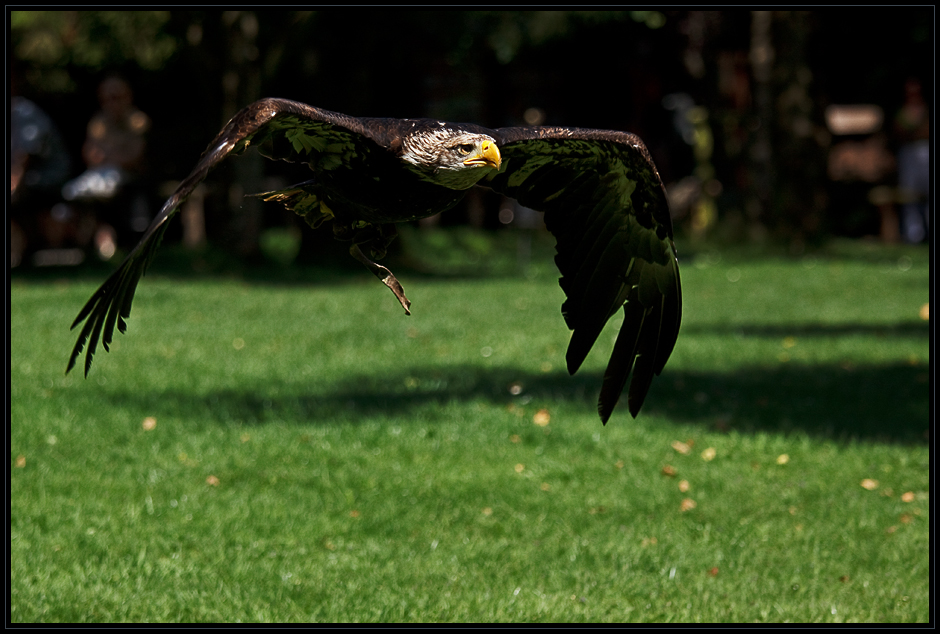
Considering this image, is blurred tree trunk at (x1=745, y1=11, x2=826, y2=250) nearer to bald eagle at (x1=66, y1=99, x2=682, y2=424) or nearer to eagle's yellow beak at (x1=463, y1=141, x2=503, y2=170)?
bald eagle at (x1=66, y1=99, x2=682, y2=424)

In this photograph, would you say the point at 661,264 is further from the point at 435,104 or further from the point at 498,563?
the point at 435,104

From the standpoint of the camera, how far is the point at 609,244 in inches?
188

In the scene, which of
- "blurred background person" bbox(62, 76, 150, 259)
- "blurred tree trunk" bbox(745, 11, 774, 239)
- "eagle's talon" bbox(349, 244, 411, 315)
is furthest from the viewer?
"blurred tree trunk" bbox(745, 11, 774, 239)

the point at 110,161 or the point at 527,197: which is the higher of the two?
the point at 527,197

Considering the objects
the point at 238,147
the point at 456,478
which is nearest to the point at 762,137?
the point at 456,478

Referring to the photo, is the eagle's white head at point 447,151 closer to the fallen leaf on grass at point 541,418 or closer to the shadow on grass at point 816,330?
the fallen leaf on grass at point 541,418

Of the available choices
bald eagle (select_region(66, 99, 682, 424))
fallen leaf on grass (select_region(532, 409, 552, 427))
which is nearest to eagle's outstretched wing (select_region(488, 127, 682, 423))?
bald eagle (select_region(66, 99, 682, 424))

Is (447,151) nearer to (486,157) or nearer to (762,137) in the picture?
(486,157)

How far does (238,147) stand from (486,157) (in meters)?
→ 0.91

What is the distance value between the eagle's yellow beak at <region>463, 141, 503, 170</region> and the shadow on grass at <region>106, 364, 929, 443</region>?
3325 millimetres

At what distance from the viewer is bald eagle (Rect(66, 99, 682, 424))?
13.2 feet

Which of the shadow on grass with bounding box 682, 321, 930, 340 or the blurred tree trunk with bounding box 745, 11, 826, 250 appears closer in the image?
the shadow on grass with bounding box 682, 321, 930, 340

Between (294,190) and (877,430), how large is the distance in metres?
4.36

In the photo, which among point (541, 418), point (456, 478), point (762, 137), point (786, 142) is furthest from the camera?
point (762, 137)
